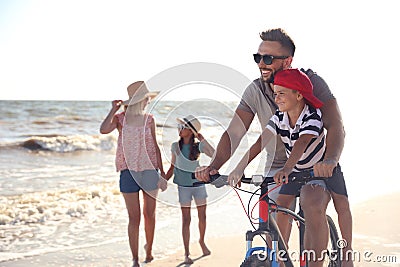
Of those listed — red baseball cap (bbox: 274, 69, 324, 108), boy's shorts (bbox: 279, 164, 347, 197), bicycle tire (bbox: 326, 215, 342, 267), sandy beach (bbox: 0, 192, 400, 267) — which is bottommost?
sandy beach (bbox: 0, 192, 400, 267)

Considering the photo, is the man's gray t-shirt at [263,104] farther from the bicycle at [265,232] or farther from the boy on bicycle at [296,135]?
the bicycle at [265,232]

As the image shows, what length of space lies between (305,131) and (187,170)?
2.94 metres

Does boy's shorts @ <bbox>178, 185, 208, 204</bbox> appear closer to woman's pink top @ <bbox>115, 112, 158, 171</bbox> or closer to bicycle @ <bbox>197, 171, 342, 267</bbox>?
woman's pink top @ <bbox>115, 112, 158, 171</bbox>

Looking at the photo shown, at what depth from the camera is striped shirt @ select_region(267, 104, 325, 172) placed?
340 cm

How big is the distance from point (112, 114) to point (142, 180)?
0.73 meters

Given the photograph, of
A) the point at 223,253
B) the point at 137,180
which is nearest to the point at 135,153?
the point at 137,180

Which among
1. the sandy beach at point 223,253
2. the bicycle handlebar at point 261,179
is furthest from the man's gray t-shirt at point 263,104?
the sandy beach at point 223,253

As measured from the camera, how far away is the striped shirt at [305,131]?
3.40 metres

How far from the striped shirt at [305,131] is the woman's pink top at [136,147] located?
2.39m

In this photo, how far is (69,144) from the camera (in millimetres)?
19438

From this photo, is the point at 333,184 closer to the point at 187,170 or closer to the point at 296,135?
the point at 296,135

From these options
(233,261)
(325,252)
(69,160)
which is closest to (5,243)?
(233,261)

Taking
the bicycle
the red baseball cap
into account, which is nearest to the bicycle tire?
the bicycle

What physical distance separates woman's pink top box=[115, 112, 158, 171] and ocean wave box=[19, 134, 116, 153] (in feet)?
42.6
